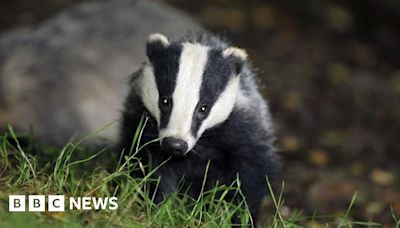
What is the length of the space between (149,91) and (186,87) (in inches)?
11.4

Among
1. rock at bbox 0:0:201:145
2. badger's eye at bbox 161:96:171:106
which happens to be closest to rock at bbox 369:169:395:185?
rock at bbox 0:0:201:145

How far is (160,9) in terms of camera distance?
737 centimetres

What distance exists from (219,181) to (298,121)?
3.35 metres

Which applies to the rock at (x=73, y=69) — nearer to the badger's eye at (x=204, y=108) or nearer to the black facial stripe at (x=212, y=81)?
the black facial stripe at (x=212, y=81)

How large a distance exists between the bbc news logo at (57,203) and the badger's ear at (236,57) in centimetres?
94

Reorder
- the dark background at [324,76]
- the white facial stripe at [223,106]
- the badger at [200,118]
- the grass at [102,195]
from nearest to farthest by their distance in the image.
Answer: the grass at [102,195], the badger at [200,118], the white facial stripe at [223,106], the dark background at [324,76]

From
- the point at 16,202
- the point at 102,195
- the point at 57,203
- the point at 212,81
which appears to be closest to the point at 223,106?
the point at 212,81

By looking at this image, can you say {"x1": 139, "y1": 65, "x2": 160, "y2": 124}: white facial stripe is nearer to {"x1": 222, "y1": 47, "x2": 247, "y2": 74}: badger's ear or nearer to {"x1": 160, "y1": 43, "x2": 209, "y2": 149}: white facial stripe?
{"x1": 160, "y1": 43, "x2": 209, "y2": 149}: white facial stripe

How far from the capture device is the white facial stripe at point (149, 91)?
3.89 m

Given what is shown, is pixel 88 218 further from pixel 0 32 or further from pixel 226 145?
pixel 0 32

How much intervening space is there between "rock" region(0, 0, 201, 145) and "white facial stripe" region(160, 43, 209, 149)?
8.02 ft

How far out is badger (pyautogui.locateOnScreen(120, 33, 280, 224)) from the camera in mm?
3752

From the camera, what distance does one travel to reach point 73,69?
663 centimetres

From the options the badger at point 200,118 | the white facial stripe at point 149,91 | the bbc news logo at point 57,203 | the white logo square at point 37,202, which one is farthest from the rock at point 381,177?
the white logo square at point 37,202
